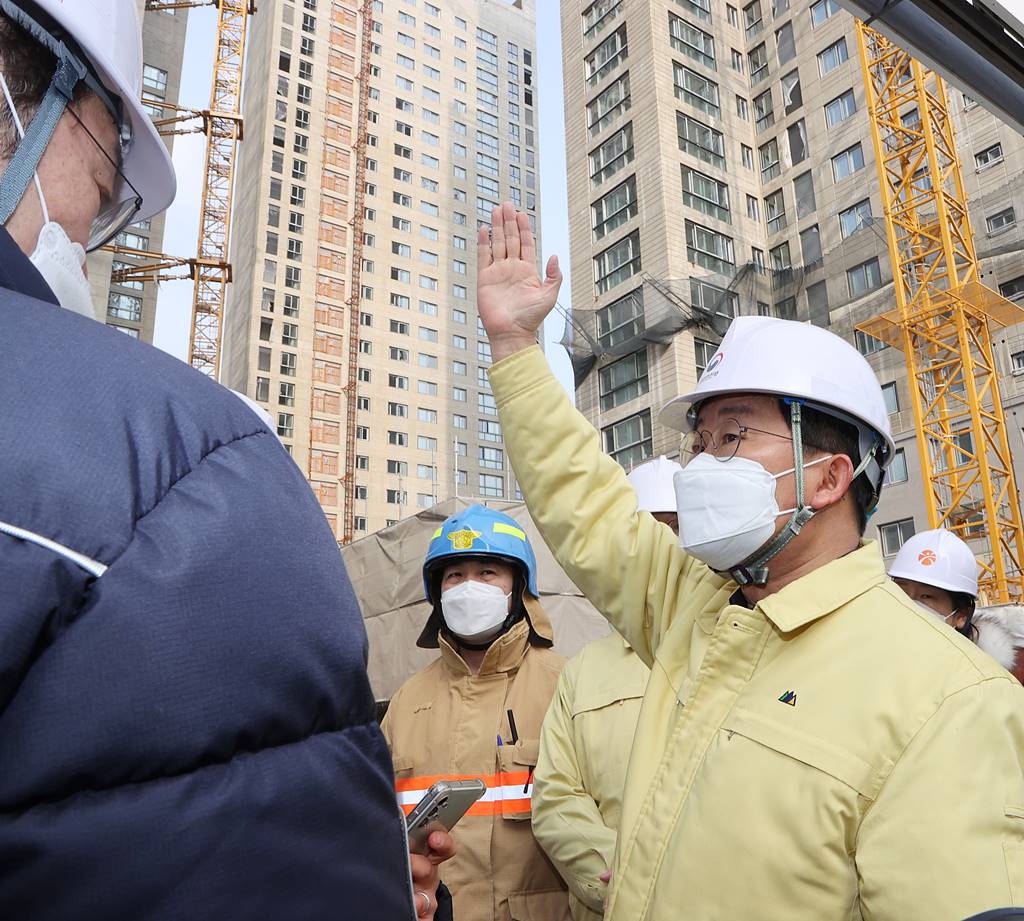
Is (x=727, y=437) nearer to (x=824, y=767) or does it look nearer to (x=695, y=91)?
(x=824, y=767)

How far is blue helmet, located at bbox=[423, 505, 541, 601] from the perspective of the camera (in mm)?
4312

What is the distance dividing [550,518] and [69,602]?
1791 mm

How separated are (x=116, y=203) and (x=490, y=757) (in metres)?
2.69

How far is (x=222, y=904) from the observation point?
71cm

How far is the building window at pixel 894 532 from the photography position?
1177 inches

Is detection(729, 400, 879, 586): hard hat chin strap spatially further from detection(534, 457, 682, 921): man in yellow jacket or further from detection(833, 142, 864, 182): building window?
detection(833, 142, 864, 182): building window

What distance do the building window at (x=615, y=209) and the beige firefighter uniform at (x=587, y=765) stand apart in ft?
123

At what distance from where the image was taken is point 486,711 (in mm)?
3791

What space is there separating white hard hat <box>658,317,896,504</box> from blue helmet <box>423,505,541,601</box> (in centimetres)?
202

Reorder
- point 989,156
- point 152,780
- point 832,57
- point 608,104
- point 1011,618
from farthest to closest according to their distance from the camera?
point 608,104 → point 832,57 → point 989,156 → point 1011,618 → point 152,780

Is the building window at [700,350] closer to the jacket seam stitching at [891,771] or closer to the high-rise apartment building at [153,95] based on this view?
the high-rise apartment building at [153,95]

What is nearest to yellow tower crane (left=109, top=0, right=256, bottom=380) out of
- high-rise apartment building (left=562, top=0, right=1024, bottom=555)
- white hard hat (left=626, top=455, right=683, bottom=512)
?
high-rise apartment building (left=562, top=0, right=1024, bottom=555)

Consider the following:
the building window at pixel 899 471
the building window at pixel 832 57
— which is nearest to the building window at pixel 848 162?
the building window at pixel 832 57

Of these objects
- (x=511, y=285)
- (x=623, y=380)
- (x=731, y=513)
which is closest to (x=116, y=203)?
(x=511, y=285)
